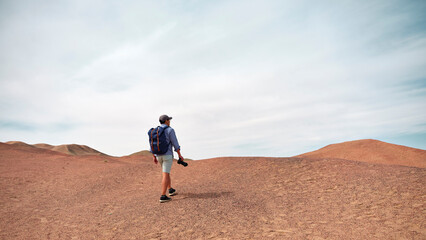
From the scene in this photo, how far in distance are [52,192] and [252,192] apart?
7.15m

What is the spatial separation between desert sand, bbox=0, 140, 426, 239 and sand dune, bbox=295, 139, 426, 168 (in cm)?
1241

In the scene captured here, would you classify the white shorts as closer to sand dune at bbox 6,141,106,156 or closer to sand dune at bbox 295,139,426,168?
sand dune at bbox 295,139,426,168

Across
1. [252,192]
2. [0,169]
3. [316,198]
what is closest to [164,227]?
[252,192]

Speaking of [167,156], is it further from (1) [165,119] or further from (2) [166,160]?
(1) [165,119]

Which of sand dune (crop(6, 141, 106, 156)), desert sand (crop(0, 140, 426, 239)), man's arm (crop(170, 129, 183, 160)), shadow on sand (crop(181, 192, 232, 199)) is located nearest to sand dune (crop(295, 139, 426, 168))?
desert sand (crop(0, 140, 426, 239))

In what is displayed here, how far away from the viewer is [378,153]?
2117 centimetres

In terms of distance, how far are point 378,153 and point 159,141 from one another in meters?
19.8

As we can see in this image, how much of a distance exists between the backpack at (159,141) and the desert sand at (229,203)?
1.42 meters

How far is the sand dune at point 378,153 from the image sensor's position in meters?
19.8

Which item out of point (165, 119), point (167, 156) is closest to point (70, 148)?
point (165, 119)

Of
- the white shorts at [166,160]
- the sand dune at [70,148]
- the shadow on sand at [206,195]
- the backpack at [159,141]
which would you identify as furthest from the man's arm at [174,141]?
the sand dune at [70,148]

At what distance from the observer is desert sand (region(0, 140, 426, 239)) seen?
5.48 m

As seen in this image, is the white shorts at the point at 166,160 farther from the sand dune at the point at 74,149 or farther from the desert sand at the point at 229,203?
the sand dune at the point at 74,149

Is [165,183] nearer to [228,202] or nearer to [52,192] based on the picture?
[228,202]
